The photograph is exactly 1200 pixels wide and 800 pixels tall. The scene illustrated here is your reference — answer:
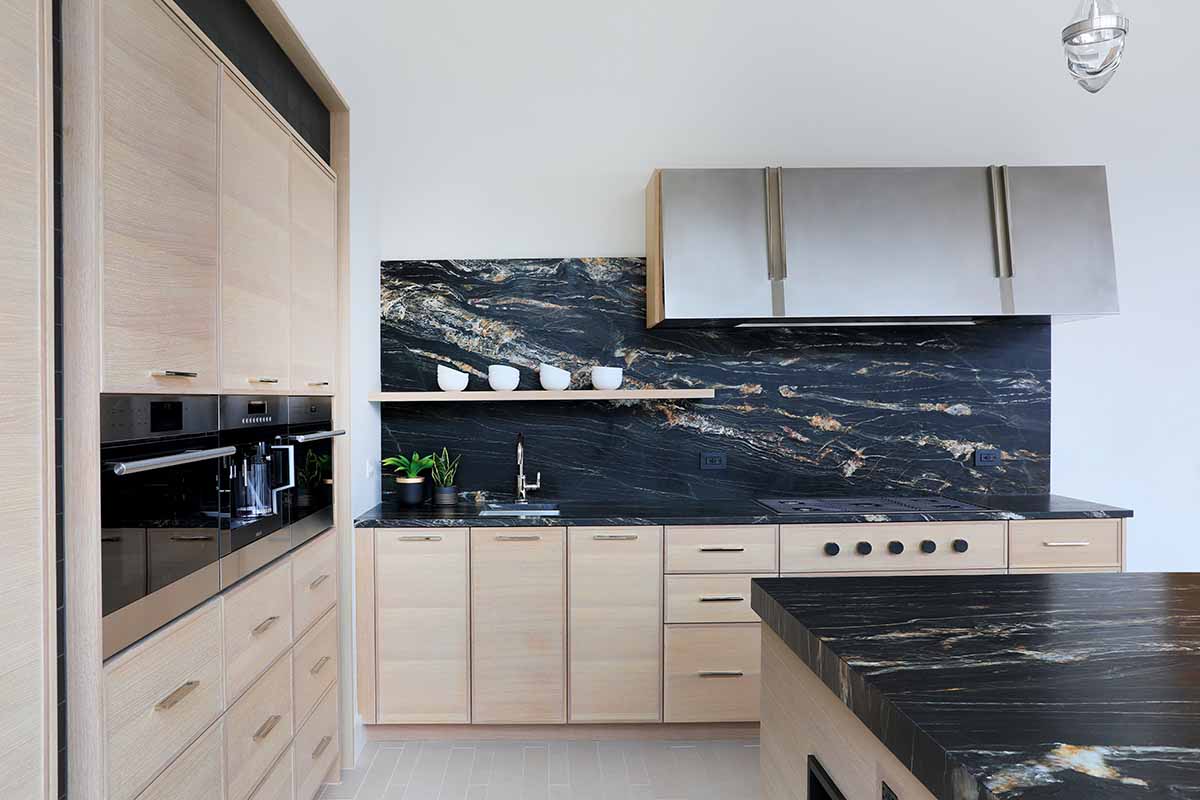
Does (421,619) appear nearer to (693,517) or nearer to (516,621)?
(516,621)

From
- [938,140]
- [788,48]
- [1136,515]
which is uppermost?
[788,48]

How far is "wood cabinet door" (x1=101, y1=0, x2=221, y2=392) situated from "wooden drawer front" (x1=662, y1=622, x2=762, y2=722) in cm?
205

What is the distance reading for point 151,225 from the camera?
4.67 ft

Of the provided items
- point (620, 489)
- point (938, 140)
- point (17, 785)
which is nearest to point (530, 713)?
point (620, 489)

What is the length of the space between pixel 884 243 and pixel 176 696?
9.65 ft

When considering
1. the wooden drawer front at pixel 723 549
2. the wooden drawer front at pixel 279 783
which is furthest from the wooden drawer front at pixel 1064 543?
the wooden drawer front at pixel 279 783

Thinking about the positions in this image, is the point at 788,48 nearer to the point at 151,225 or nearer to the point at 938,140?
the point at 938,140

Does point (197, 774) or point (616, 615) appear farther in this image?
point (616, 615)

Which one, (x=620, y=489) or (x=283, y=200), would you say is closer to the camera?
(x=283, y=200)

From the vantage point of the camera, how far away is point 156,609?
1425 mm

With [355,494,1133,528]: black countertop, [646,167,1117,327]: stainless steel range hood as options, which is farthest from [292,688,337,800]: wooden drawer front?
[646,167,1117,327]: stainless steel range hood

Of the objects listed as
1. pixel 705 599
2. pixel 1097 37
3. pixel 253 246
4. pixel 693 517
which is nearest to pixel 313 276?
pixel 253 246

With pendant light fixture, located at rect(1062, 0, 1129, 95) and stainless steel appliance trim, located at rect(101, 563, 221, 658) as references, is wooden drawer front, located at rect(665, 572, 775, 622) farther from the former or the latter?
pendant light fixture, located at rect(1062, 0, 1129, 95)

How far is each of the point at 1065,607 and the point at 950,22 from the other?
316 centimetres
